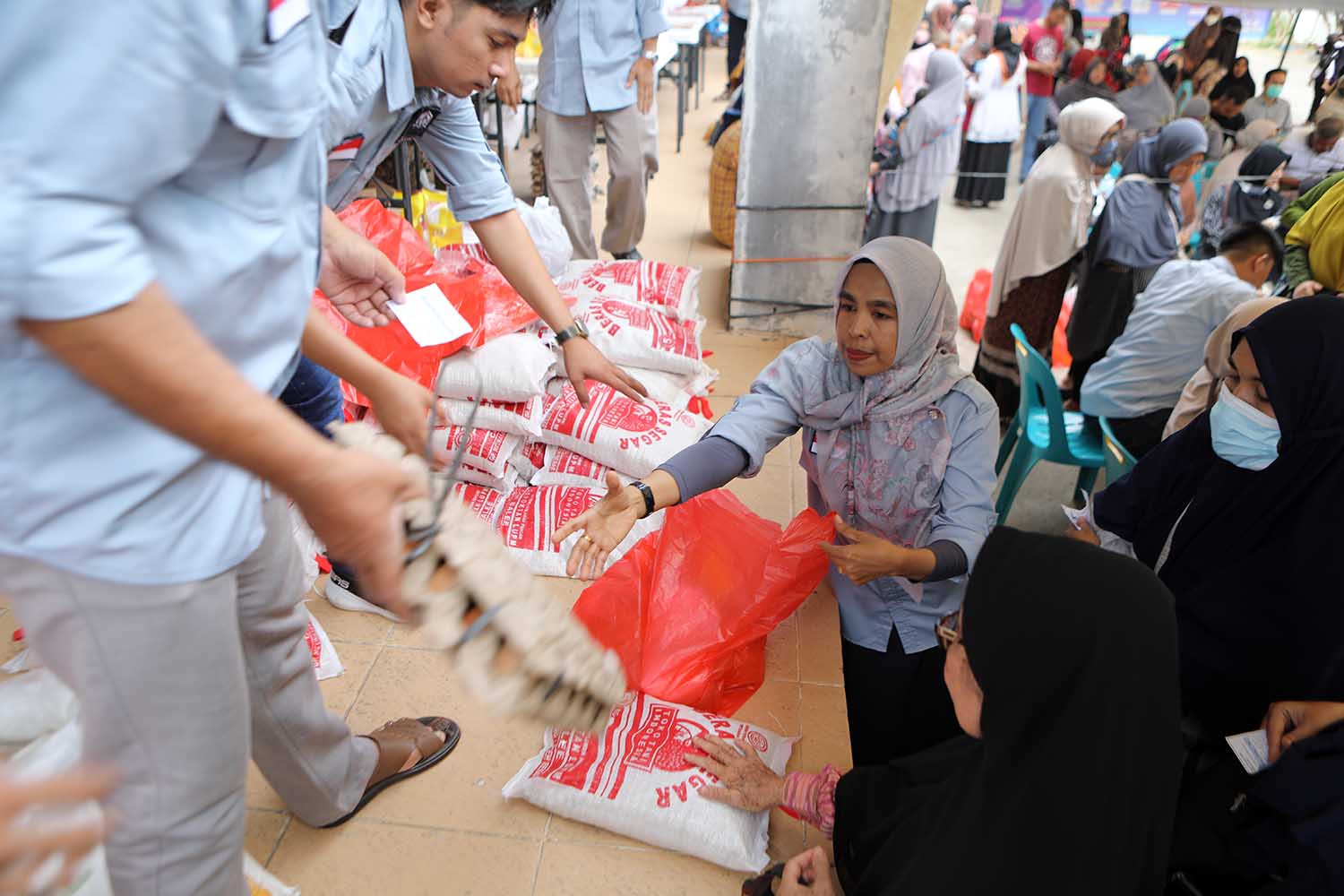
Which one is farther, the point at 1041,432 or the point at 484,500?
the point at 1041,432

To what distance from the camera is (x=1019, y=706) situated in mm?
1107

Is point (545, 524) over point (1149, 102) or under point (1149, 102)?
under

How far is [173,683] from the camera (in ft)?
3.28

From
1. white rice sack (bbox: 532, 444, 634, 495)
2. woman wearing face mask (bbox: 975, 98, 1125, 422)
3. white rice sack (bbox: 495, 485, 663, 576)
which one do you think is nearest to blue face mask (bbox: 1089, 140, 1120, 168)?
woman wearing face mask (bbox: 975, 98, 1125, 422)

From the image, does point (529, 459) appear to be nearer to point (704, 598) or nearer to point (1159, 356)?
point (704, 598)

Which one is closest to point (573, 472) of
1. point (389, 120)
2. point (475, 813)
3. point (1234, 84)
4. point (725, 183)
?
point (475, 813)

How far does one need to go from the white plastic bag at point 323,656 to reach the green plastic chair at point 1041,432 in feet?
7.24

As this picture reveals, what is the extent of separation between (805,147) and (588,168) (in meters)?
1.08

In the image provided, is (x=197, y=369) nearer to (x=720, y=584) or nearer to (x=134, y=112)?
(x=134, y=112)

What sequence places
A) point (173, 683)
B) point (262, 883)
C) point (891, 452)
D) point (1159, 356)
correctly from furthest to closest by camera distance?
point (1159, 356)
point (891, 452)
point (262, 883)
point (173, 683)

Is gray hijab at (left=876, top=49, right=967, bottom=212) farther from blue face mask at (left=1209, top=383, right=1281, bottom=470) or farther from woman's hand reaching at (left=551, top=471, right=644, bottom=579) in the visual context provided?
woman's hand reaching at (left=551, top=471, right=644, bottom=579)

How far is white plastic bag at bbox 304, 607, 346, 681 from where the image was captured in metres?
2.19

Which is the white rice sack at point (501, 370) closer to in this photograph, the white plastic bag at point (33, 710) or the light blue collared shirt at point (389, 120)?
the light blue collared shirt at point (389, 120)

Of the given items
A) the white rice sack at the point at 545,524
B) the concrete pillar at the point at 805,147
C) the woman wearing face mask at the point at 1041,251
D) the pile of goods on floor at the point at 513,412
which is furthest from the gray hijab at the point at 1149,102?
the white rice sack at the point at 545,524
